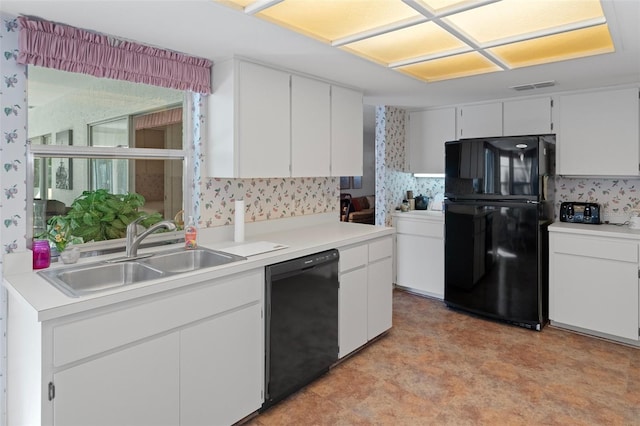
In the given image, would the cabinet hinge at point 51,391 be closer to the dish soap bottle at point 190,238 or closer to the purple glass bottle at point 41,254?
the purple glass bottle at point 41,254

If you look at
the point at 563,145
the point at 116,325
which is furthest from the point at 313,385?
the point at 563,145

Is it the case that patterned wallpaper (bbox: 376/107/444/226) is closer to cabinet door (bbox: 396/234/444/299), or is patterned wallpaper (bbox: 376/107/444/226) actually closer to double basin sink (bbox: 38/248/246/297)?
cabinet door (bbox: 396/234/444/299)

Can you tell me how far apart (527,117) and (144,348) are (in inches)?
152

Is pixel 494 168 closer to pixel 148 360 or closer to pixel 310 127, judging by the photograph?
pixel 310 127

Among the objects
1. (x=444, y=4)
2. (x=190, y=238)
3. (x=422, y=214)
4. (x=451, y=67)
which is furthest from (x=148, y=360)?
(x=422, y=214)

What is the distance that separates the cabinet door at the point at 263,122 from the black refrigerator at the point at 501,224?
1824mm

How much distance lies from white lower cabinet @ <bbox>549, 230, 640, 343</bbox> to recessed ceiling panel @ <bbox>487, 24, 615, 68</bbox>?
1.54 meters

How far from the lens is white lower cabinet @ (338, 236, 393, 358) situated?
9.71 ft

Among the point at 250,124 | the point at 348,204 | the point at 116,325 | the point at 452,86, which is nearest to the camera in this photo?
the point at 116,325

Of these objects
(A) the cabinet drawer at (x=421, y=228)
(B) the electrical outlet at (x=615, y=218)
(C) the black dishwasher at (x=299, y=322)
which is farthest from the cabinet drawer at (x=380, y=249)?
(B) the electrical outlet at (x=615, y=218)

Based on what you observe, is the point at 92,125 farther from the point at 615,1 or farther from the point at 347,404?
the point at 615,1

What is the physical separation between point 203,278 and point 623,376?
2.92 m

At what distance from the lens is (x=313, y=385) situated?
2.70 m

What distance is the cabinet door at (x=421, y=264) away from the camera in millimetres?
4332
